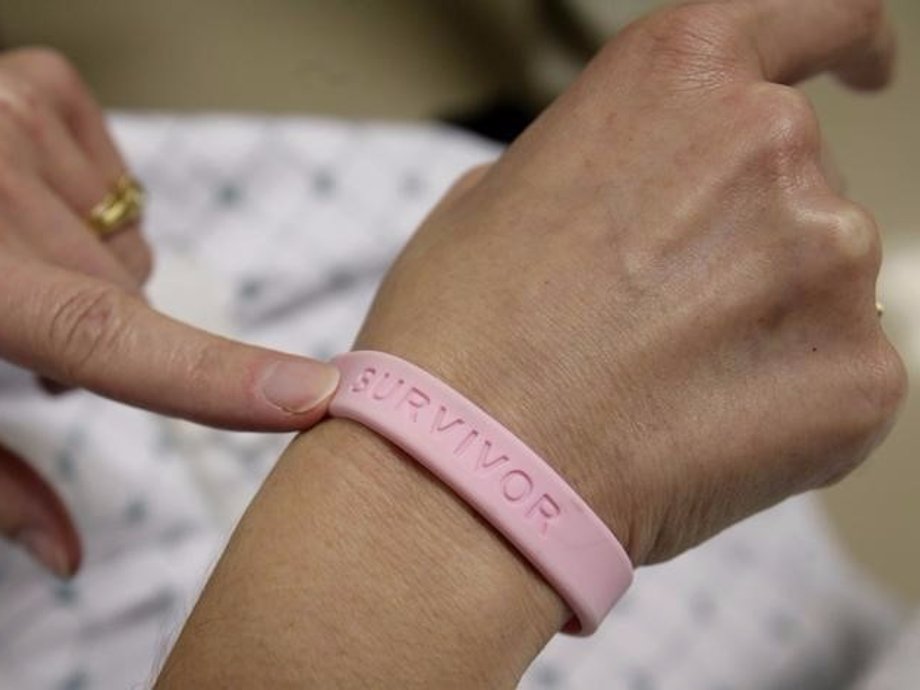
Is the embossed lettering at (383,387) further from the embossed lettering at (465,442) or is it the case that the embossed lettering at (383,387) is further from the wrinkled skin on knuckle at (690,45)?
the wrinkled skin on knuckle at (690,45)

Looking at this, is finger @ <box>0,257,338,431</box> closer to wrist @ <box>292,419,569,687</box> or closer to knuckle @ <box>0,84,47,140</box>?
wrist @ <box>292,419,569,687</box>

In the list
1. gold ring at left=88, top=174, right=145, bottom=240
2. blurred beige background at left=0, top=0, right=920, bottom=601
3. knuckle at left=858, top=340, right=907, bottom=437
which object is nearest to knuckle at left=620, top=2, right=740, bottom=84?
knuckle at left=858, top=340, right=907, bottom=437

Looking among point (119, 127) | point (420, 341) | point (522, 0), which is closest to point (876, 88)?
point (420, 341)

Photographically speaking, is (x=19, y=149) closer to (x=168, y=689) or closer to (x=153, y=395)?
(x=153, y=395)

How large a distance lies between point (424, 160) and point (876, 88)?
0.45 meters

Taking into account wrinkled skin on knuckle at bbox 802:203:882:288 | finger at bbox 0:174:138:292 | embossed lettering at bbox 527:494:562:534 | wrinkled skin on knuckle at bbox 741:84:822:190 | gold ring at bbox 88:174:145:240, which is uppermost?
wrinkled skin on knuckle at bbox 741:84:822:190

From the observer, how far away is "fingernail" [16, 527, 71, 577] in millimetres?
727

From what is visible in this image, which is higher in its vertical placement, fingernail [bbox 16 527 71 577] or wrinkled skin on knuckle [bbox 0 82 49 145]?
wrinkled skin on knuckle [bbox 0 82 49 145]

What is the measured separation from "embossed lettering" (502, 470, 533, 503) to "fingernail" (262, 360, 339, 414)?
9 cm

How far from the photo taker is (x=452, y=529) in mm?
451

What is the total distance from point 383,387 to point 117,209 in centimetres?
42

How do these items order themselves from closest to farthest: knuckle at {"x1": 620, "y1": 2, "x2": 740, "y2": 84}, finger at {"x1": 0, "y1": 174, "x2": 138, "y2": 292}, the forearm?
the forearm
knuckle at {"x1": 620, "y1": 2, "x2": 740, "y2": 84}
finger at {"x1": 0, "y1": 174, "x2": 138, "y2": 292}

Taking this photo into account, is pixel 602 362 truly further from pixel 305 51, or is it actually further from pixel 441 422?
pixel 305 51

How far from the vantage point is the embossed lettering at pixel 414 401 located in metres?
0.44
